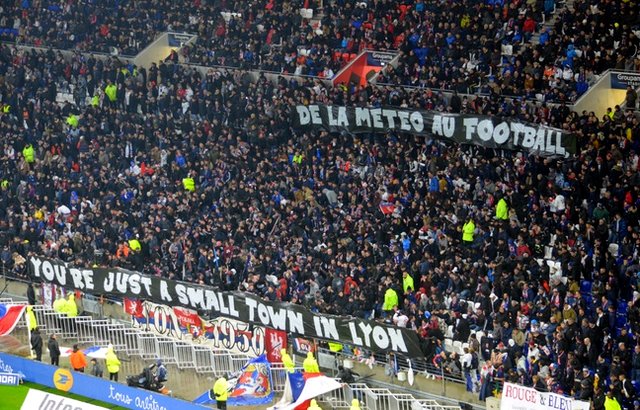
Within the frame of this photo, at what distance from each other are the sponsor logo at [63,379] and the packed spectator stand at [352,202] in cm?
545

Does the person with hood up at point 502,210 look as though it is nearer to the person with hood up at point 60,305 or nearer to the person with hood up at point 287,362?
the person with hood up at point 287,362

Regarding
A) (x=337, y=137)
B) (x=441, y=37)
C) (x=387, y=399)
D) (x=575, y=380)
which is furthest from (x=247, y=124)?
(x=575, y=380)

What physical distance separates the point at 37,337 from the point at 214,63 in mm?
15843

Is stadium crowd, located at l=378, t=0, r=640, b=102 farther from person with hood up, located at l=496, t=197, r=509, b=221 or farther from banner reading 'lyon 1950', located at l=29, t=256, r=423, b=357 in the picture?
banner reading 'lyon 1950', located at l=29, t=256, r=423, b=357

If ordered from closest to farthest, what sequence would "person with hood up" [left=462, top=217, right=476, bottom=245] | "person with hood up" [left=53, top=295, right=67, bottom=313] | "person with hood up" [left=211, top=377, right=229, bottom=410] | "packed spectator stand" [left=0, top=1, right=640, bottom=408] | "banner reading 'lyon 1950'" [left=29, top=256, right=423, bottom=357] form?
1. "packed spectator stand" [left=0, top=1, right=640, bottom=408]
2. "person with hood up" [left=211, top=377, right=229, bottom=410]
3. "banner reading 'lyon 1950'" [left=29, top=256, right=423, bottom=357]
4. "person with hood up" [left=462, top=217, right=476, bottom=245]
5. "person with hood up" [left=53, top=295, right=67, bottom=313]

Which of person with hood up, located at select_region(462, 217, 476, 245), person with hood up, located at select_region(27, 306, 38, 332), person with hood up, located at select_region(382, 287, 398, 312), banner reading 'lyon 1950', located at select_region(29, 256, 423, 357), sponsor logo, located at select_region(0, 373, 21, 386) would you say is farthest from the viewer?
person with hood up, located at select_region(27, 306, 38, 332)

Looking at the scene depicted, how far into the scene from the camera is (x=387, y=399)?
37938 mm

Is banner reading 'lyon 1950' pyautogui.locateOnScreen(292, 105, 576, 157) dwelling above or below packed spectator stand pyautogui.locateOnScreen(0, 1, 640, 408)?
above

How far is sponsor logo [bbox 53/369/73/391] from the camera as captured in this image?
4038 cm

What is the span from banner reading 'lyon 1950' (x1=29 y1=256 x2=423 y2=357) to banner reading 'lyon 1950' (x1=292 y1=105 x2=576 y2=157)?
7.88 meters

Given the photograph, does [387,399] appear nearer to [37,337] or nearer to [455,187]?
[455,187]

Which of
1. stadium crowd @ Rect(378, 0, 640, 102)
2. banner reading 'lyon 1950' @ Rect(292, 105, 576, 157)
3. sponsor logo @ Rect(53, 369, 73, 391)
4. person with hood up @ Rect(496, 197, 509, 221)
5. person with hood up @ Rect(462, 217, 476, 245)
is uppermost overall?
stadium crowd @ Rect(378, 0, 640, 102)

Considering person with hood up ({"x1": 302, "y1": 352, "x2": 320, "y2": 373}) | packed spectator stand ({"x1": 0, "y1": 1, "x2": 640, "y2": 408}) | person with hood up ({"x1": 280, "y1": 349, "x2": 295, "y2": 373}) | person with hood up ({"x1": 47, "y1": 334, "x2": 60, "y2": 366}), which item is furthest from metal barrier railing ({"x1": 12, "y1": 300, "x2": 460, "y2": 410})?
person with hood up ({"x1": 47, "y1": 334, "x2": 60, "y2": 366})

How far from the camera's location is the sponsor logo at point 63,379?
40.4m
